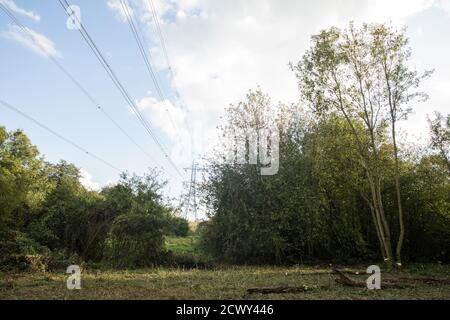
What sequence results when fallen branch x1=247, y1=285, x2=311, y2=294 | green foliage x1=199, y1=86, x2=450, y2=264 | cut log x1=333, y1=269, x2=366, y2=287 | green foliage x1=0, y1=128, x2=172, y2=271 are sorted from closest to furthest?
fallen branch x1=247, y1=285, x2=311, y2=294, cut log x1=333, y1=269, x2=366, y2=287, green foliage x1=0, y1=128, x2=172, y2=271, green foliage x1=199, y1=86, x2=450, y2=264

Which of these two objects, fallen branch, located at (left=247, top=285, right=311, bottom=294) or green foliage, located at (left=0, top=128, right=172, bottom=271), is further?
green foliage, located at (left=0, top=128, right=172, bottom=271)

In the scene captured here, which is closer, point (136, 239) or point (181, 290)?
point (181, 290)

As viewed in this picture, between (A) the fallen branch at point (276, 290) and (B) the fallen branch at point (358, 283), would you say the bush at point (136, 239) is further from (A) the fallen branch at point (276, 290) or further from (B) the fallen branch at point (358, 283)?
(B) the fallen branch at point (358, 283)

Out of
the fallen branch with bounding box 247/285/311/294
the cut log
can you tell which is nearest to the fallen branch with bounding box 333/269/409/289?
the cut log

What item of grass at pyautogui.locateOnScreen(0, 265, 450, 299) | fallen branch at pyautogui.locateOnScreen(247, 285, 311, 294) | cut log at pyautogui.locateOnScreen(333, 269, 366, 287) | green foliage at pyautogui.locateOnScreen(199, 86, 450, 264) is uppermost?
green foliage at pyautogui.locateOnScreen(199, 86, 450, 264)

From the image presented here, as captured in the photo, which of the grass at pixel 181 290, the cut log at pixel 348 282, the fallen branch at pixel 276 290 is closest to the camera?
the grass at pixel 181 290

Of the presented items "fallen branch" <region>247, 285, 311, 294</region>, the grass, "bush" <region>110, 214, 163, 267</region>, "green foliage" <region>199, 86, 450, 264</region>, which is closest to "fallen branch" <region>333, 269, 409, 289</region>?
the grass

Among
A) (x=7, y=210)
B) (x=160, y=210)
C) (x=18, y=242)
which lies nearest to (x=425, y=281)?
(x=160, y=210)

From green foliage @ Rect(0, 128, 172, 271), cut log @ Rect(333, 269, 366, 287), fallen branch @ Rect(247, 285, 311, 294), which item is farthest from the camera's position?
green foliage @ Rect(0, 128, 172, 271)

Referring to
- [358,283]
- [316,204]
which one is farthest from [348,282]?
[316,204]

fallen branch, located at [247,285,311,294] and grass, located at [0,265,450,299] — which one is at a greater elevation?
fallen branch, located at [247,285,311,294]

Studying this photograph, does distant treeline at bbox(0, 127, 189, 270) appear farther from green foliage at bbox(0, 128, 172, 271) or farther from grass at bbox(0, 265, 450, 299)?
grass at bbox(0, 265, 450, 299)

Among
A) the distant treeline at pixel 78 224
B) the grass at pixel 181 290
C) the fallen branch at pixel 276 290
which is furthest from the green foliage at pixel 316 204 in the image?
the fallen branch at pixel 276 290

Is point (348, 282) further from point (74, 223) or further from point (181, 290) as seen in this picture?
point (74, 223)
